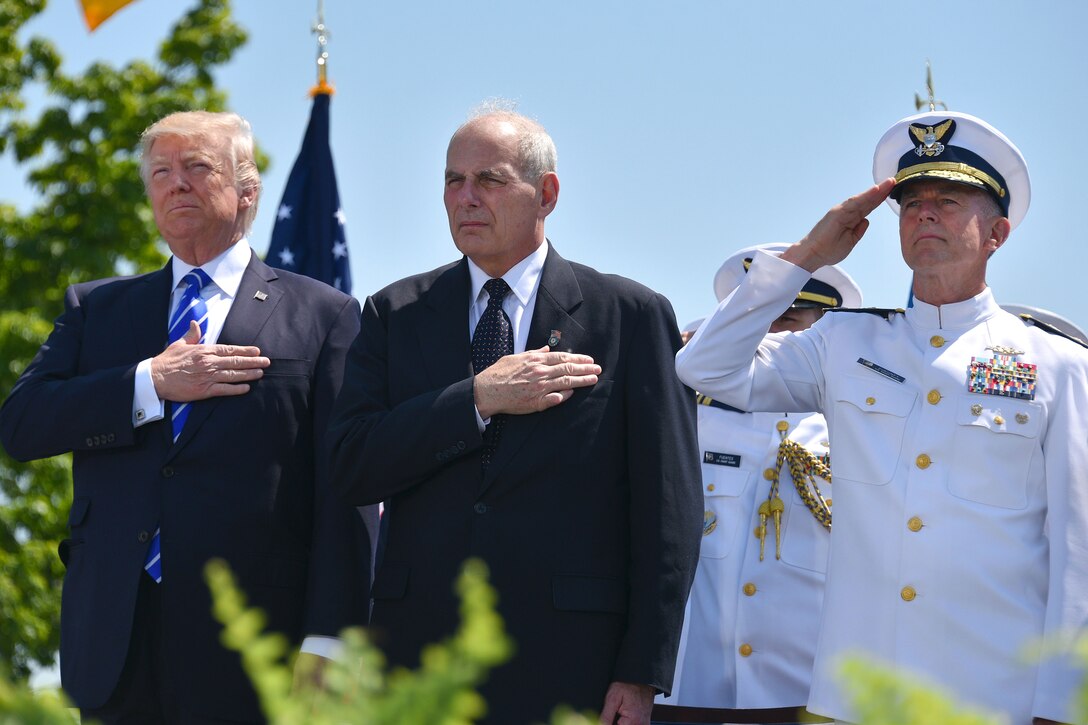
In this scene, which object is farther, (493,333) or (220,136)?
(220,136)

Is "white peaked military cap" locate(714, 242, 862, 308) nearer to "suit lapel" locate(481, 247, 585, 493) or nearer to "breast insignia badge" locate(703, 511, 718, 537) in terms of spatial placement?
"breast insignia badge" locate(703, 511, 718, 537)

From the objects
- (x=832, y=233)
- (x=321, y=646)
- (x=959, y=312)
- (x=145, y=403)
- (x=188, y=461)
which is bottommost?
(x=321, y=646)

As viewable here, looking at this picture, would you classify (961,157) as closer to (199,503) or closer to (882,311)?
(882,311)

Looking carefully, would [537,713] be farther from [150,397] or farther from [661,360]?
[150,397]

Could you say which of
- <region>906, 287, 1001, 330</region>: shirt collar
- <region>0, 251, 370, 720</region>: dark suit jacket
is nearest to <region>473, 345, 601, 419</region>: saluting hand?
<region>0, 251, 370, 720</region>: dark suit jacket

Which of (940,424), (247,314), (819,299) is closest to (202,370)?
(247,314)

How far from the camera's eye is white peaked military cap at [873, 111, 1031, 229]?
4.02 m

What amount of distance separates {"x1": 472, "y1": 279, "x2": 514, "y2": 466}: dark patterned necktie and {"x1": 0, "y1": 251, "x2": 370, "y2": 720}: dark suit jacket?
0.49 meters

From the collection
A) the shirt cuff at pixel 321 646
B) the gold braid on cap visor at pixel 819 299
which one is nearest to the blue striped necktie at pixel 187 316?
the shirt cuff at pixel 321 646

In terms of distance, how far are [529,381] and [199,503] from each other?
1.01 meters

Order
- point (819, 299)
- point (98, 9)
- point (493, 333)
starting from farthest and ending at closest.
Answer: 1. point (819, 299)
2. point (98, 9)
3. point (493, 333)

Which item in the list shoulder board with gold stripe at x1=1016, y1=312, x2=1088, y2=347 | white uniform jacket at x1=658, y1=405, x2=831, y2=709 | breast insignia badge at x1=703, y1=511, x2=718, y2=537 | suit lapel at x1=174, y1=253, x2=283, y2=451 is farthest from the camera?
breast insignia badge at x1=703, y1=511, x2=718, y2=537

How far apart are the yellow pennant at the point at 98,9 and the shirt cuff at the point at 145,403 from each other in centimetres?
121

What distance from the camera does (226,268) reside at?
14.8 ft
